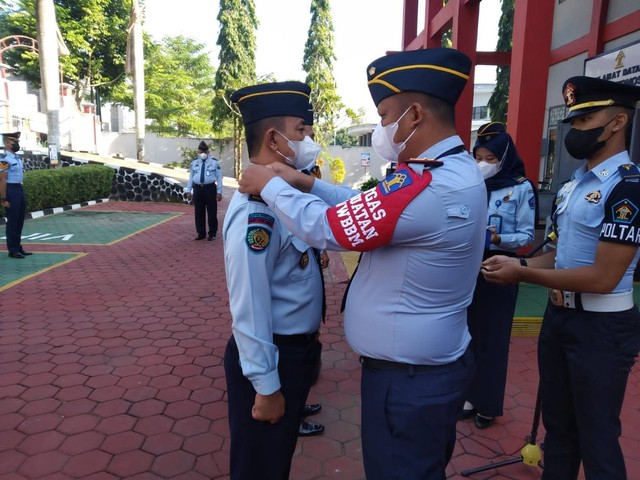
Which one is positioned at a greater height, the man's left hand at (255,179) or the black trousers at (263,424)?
the man's left hand at (255,179)

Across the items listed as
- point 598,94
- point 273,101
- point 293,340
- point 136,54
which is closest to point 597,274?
point 598,94

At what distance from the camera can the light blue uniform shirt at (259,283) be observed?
4.98ft

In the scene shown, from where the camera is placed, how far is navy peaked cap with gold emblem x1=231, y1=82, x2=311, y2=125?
5.53 ft

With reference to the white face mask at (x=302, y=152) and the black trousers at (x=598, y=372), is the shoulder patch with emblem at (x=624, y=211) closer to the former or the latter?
the black trousers at (x=598, y=372)

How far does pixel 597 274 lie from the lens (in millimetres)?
1697

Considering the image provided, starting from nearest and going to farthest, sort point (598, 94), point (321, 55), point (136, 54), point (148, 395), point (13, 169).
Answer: point (598, 94)
point (148, 395)
point (13, 169)
point (136, 54)
point (321, 55)

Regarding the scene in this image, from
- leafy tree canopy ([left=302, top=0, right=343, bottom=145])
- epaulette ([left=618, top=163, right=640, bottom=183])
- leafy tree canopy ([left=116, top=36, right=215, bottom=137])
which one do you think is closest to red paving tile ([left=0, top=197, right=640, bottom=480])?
epaulette ([left=618, top=163, right=640, bottom=183])

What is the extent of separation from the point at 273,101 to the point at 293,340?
0.86 m

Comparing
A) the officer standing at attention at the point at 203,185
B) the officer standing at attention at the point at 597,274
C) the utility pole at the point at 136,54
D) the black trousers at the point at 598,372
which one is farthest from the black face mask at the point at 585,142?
the utility pole at the point at 136,54

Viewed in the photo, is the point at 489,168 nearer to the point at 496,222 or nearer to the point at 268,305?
the point at 496,222

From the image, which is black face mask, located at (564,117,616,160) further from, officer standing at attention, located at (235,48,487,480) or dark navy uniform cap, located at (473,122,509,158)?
dark navy uniform cap, located at (473,122,509,158)

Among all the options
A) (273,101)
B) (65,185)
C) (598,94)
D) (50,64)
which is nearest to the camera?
(273,101)

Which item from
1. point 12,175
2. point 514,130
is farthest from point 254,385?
point 12,175

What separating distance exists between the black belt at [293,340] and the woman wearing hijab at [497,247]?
1491 millimetres
